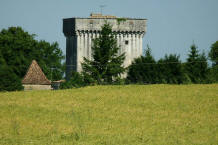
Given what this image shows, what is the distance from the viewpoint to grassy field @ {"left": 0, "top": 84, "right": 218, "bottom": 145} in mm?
21375

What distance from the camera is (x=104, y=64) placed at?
61.9 meters

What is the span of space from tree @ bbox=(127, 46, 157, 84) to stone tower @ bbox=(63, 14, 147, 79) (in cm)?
1489

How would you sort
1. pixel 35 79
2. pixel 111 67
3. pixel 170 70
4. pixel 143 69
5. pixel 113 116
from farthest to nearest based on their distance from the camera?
1. pixel 35 79
2. pixel 143 69
3. pixel 170 70
4. pixel 111 67
5. pixel 113 116

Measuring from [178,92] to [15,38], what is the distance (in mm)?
55066

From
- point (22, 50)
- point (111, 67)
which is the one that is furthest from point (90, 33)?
point (111, 67)

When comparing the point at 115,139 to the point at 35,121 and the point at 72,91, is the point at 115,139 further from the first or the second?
the point at 72,91

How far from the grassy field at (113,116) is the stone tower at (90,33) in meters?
47.3

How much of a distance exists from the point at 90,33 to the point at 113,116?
196 feet

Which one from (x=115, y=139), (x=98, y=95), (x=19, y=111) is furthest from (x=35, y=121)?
(x=98, y=95)

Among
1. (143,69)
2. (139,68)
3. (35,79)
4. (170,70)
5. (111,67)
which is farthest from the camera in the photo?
(35,79)

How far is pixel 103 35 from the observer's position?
6450cm

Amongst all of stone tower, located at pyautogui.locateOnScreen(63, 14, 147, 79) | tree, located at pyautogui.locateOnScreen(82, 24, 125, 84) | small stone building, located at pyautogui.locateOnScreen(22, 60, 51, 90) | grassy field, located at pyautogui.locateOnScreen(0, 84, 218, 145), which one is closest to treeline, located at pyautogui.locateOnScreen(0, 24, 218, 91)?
tree, located at pyautogui.locateOnScreen(82, 24, 125, 84)

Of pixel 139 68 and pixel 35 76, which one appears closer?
pixel 139 68

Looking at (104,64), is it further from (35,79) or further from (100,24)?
(100,24)
